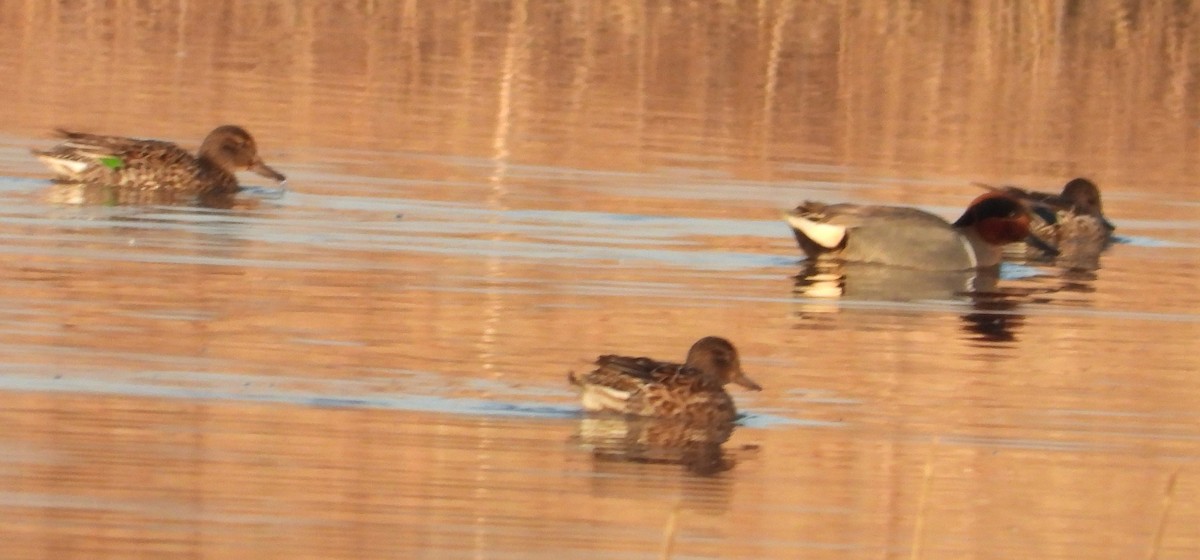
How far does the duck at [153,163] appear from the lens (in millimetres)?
17547

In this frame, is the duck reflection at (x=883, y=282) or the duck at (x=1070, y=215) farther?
the duck at (x=1070, y=215)

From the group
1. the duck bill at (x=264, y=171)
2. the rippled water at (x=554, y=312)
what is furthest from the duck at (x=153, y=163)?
the rippled water at (x=554, y=312)

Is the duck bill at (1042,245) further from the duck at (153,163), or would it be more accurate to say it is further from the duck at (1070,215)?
the duck at (153,163)

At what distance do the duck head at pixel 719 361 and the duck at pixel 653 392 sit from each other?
0.72ft

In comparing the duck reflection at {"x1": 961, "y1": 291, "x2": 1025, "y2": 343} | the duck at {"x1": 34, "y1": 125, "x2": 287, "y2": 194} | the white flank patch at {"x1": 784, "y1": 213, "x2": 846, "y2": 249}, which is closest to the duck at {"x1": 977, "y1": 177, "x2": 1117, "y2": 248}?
the white flank patch at {"x1": 784, "y1": 213, "x2": 846, "y2": 249}

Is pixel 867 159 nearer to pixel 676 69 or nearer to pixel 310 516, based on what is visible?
pixel 676 69

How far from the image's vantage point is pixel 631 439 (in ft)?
33.4

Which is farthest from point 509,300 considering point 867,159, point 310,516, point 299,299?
point 867,159

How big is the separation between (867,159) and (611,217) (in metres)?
4.67

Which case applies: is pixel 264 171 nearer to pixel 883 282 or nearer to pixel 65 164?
pixel 65 164

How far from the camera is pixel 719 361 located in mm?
10844

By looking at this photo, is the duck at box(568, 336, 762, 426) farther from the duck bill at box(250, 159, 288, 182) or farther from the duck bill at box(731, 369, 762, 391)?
the duck bill at box(250, 159, 288, 182)

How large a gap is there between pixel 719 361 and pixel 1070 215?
7.59 m

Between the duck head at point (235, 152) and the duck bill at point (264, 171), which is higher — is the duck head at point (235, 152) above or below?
above
